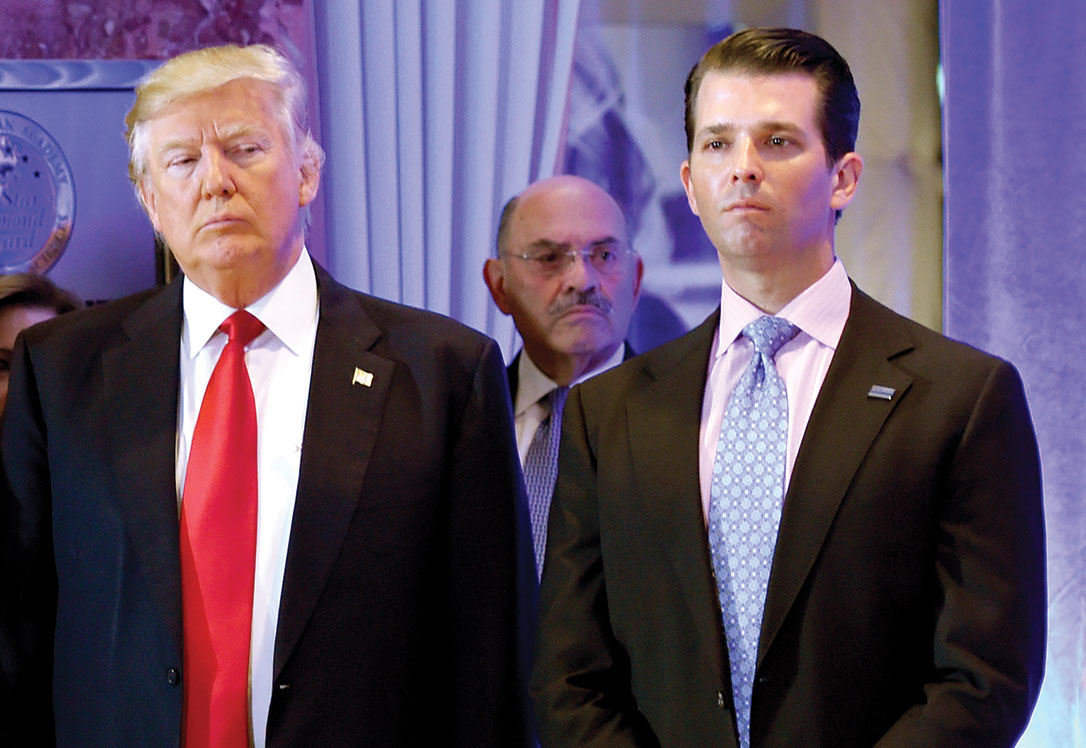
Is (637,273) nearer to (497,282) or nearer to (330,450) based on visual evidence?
(497,282)

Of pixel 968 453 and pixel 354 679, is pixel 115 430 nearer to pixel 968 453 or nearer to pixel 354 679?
pixel 354 679

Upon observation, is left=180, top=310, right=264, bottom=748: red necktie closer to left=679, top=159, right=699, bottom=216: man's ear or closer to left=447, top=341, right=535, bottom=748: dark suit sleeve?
left=447, top=341, right=535, bottom=748: dark suit sleeve

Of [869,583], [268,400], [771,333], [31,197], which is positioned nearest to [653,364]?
[771,333]

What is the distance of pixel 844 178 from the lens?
163 cm

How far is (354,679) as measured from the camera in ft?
5.39

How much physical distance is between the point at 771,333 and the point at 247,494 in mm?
750

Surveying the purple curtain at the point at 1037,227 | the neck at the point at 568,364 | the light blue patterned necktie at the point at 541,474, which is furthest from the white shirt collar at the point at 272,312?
the purple curtain at the point at 1037,227

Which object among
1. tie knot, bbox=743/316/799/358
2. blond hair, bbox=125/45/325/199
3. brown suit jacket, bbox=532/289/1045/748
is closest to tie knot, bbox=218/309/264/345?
blond hair, bbox=125/45/325/199

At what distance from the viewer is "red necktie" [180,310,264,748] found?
1.60 meters

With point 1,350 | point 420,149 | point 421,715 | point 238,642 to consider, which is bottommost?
point 421,715

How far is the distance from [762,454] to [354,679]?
0.64 m

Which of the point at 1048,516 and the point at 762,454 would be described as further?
the point at 1048,516

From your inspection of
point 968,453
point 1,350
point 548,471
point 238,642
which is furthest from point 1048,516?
point 1,350

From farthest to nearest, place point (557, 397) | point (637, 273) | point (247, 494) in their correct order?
point (637, 273)
point (557, 397)
point (247, 494)
